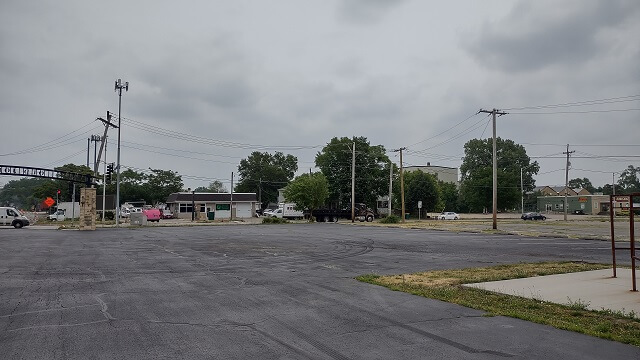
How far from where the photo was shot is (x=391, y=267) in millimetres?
15008

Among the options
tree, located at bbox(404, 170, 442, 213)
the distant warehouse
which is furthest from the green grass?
the distant warehouse

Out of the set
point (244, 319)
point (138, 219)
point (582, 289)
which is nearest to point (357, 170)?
point (138, 219)

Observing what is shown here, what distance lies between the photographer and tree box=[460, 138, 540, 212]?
317ft

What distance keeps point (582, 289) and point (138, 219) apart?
46810 mm

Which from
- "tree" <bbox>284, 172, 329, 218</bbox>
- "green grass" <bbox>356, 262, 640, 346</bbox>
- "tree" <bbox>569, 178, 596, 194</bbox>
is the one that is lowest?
"green grass" <bbox>356, 262, 640, 346</bbox>

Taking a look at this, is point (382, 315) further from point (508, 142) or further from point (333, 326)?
point (508, 142)

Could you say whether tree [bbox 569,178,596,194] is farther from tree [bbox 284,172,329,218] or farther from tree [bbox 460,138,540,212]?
tree [bbox 284,172,329,218]

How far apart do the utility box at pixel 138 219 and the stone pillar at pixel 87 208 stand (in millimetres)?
5805

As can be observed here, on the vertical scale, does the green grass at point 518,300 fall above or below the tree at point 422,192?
below

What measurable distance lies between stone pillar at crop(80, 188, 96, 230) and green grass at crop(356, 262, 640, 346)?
120 ft

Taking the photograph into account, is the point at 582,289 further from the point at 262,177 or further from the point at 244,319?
the point at 262,177

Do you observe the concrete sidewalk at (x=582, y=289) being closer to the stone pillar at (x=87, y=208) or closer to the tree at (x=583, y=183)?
the stone pillar at (x=87, y=208)

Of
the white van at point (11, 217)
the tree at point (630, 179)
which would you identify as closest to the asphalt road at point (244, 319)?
the white van at point (11, 217)

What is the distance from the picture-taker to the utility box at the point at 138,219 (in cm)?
4922
